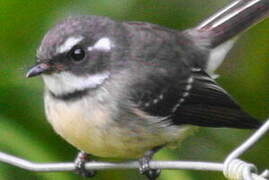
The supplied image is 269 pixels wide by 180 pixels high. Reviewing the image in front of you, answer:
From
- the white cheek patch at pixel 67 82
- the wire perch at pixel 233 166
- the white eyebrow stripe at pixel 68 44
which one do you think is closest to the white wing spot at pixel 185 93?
the white cheek patch at pixel 67 82

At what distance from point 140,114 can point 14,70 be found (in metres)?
1.07

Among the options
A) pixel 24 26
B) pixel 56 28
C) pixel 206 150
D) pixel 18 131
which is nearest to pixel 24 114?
pixel 18 131

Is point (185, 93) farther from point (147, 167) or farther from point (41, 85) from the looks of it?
point (41, 85)

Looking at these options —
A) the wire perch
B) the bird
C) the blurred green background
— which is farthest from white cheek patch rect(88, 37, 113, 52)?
the blurred green background

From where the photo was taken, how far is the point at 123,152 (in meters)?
3.15

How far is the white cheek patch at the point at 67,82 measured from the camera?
Result: 10.4 ft

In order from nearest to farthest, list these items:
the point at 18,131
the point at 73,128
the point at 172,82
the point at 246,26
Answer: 1. the point at 73,128
2. the point at 172,82
3. the point at 246,26
4. the point at 18,131

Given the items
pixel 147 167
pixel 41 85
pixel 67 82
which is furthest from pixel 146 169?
pixel 41 85

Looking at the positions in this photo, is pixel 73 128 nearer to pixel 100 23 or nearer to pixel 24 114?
pixel 100 23

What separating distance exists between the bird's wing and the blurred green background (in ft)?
2.17

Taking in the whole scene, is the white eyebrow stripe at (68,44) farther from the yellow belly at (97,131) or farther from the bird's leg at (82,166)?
the bird's leg at (82,166)

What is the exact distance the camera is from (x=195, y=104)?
3430 mm

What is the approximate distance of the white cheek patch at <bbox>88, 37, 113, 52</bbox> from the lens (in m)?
3.25

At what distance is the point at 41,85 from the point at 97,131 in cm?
109
